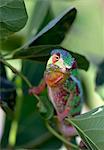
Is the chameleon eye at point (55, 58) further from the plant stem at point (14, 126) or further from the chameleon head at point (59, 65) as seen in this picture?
the plant stem at point (14, 126)

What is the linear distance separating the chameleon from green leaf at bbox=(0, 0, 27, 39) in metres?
0.07

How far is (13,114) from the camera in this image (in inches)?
37.5

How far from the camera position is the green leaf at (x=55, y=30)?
2.44 ft

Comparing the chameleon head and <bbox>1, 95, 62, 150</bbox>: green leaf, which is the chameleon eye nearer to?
the chameleon head

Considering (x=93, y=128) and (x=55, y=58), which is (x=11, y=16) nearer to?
(x=55, y=58)

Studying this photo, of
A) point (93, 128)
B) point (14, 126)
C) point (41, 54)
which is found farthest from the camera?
point (14, 126)

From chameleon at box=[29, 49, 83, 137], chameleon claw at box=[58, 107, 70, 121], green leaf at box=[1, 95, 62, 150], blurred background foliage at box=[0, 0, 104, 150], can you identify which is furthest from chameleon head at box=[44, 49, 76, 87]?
green leaf at box=[1, 95, 62, 150]

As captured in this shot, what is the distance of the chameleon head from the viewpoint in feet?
2.13

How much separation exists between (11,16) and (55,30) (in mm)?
133

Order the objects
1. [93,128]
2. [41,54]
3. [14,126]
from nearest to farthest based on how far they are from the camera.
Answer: [93,128]
[41,54]
[14,126]

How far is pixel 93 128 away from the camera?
0.60m

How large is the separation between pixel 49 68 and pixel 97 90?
16.3 inches

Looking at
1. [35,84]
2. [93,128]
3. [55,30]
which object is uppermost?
[35,84]

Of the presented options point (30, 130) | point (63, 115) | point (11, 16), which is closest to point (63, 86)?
point (63, 115)
